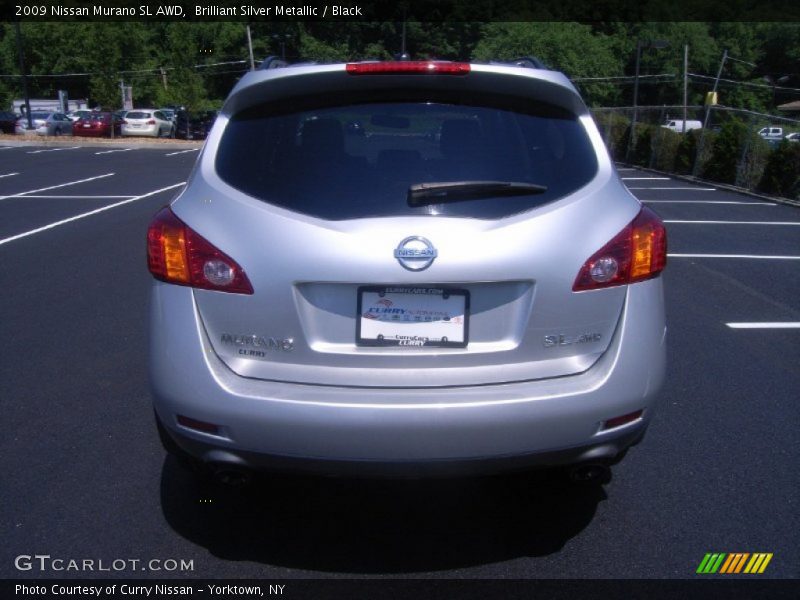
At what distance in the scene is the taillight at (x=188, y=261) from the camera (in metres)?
2.86

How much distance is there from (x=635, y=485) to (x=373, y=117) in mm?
2015

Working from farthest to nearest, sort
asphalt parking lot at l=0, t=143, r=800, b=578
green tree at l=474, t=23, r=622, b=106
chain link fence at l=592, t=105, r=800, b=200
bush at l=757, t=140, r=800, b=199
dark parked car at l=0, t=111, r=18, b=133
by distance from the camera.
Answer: green tree at l=474, t=23, r=622, b=106 → dark parked car at l=0, t=111, r=18, b=133 → chain link fence at l=592, t=105, r=800, b=200 → bush at l=757, t=140, r=800, b=199 → asphalt parking lot at l=0, t=143, r=800, b=578

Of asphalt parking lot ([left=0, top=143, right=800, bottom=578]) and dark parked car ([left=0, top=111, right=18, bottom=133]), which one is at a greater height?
asphalt parking lot ([left=0, top=143, right=800, bottom=578])

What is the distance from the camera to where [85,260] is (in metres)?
9.00

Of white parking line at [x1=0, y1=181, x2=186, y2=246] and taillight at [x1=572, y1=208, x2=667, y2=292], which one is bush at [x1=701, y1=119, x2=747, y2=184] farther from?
taillight at [x1=572, y1=208, x2=667, y2=292]

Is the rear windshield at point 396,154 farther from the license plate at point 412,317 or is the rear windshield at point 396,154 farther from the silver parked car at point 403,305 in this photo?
the license plate at point 412,317

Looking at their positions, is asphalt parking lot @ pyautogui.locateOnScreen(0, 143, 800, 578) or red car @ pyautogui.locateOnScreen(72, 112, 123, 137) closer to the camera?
asphalt parking lot @ pyautogui.locateOnScreen(0, 143, 800, 578)

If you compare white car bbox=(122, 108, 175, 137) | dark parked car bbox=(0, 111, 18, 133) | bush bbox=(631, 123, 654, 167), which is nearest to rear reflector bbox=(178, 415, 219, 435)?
bush bbox=(631, 123, 654, 167)

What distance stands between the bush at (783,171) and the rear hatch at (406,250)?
48.1ft

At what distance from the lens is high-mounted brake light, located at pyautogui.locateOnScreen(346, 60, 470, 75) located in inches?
121

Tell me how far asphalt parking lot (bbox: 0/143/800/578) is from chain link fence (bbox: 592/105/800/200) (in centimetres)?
1101

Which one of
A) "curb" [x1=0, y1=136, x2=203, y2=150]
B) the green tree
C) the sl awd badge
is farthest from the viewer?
the green tree

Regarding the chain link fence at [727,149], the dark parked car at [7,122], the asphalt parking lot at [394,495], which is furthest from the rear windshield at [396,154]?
the dark parked car at [7,122]
